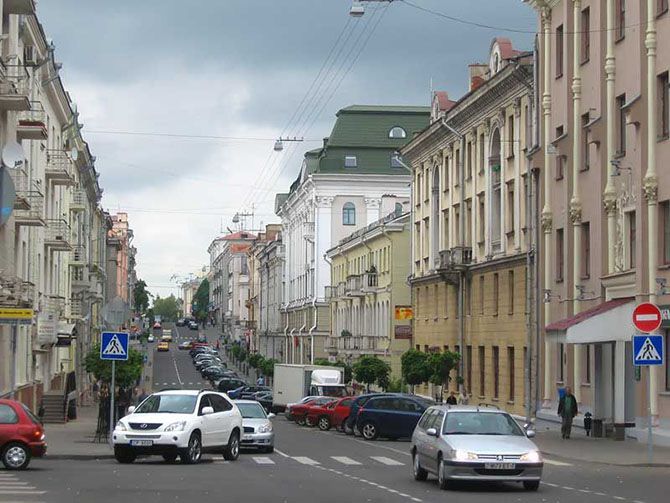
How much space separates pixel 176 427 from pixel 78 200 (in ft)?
162

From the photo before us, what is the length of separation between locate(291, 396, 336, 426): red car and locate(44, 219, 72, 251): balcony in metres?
11.9

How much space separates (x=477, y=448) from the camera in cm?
2102

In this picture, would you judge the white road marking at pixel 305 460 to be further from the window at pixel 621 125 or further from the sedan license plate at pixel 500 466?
the window at pixel 621 125

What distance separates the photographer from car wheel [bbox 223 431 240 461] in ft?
96.0

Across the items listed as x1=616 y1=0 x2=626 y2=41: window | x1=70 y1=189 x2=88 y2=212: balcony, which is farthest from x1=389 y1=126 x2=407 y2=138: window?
x1=616 y1=0 x2=626 y2=41: window

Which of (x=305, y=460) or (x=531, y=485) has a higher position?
(x=531, y=485)

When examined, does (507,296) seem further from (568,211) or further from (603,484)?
(603,484)

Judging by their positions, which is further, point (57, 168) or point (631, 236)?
point (57, 168)

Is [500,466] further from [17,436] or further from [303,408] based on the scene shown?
[303,408]

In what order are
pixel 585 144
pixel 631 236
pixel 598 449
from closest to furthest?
1. pixel 598 449
2. pixel 631 236
3. pixel 585 144

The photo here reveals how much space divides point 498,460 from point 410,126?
7841cm

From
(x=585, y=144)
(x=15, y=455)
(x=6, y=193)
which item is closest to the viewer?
(x=15, y=455)

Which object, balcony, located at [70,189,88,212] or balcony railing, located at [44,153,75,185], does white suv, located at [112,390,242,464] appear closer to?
balcony railing, located at [44,153,75,185]

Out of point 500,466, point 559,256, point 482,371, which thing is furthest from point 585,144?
point 500,466
